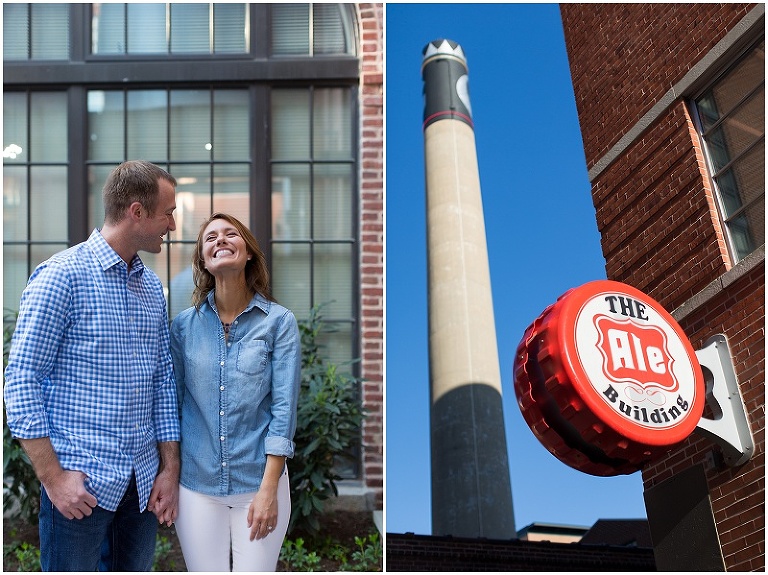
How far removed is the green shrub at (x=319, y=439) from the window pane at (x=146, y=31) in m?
3.39

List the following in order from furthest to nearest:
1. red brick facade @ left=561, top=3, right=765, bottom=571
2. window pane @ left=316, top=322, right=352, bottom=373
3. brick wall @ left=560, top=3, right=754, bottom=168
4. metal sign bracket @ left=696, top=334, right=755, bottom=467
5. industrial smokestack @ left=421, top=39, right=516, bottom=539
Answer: industrial smokestack @ left=421, top=39, right=516, bottom=539, window pane @ left=316, top=322, right=352, bottom=373, brick wall @ left=560, top=3, right=754, bottom=168, red brick facade @ left=561, top=3, right=765, bottom=571, metal sign bracket @ left=696, top=334, right=755, bottom=467

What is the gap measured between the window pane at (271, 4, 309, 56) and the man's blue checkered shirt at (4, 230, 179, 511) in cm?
510

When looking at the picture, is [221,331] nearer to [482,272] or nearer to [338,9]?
[338,9]

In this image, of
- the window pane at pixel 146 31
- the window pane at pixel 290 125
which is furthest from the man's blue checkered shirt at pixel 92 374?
the window pane at pixel 146 31

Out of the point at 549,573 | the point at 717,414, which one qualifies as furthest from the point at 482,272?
the point at 717,414

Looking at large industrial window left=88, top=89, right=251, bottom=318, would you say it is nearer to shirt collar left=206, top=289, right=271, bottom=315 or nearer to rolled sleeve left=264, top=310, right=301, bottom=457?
shirt collar left=206, top=289, right=271, bottom=315

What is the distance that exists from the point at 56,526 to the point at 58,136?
5.70 meters

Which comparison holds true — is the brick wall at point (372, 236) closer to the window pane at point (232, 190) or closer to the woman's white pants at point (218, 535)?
the window pane at point (232, 190)

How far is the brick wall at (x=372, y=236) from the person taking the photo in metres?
7.79

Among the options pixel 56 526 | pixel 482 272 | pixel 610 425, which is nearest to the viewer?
pixel 56 526

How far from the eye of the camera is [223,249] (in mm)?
3779

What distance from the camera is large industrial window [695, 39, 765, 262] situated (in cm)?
636

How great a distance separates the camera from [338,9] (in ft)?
27.5

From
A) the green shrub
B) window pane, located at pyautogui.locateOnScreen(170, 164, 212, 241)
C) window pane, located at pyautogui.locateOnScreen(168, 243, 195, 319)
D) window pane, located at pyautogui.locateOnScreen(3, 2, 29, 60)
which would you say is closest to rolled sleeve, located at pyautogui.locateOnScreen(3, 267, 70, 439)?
the green shrub
